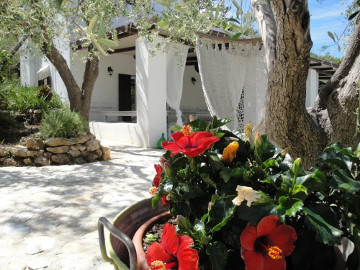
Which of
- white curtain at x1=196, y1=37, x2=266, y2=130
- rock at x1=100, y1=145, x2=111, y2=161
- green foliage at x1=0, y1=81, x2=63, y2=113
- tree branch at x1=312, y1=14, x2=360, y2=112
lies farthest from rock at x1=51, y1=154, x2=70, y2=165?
tree branch at x1=312, y1=14, x2=360, y2=112

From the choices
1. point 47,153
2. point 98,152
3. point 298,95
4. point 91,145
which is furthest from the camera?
point 98,152

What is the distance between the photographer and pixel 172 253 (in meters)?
0.62

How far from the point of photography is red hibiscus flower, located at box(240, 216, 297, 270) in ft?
1.92

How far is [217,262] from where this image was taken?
23.4 inches

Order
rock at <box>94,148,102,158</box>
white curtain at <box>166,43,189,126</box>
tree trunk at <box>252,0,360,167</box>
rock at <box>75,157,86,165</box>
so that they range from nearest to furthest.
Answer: tree trunk at <box>252,0,360,167</box> → rock at <box>75,157,86,165</box> → rock at <box>94,148,102,158</box> → white curtain at <box>166,43,189,126</box>

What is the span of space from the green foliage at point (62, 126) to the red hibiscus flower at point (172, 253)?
546 cm

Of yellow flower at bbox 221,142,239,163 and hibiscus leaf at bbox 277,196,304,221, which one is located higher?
yellow flower at bbox 221,142,239,163

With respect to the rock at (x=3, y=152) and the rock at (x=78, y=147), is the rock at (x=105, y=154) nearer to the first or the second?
the rock at (x=78, y=147)

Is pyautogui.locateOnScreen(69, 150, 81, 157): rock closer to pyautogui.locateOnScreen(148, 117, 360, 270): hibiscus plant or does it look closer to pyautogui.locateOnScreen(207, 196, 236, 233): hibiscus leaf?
pyautogui.locateOnScreen(148, 117, 360, 270): hibiscus plant

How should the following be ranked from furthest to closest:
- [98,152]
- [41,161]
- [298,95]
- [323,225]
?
[98,152] < [41,161] < [298,95] < [323,225]

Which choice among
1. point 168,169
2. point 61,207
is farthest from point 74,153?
point 168,169

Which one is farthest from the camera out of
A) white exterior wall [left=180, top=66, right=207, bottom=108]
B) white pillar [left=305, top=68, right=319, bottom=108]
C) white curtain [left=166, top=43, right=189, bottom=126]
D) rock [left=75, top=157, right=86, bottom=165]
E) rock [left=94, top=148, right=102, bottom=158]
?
white exterior wall [left=180, top=66, right=207, bottom=108]

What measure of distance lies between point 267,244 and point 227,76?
559 cm

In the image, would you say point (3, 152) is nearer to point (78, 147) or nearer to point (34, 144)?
point (34, 144)
